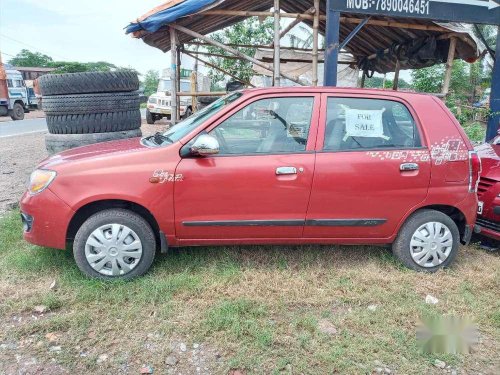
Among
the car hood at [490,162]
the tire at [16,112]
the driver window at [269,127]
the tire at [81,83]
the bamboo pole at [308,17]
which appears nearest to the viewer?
the driver window at [269,127]

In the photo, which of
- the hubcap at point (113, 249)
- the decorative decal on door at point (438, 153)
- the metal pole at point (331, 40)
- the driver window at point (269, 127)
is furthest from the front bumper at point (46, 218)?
the metal pole at point (331, 40)

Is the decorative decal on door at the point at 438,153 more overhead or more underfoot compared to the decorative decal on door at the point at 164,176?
more overhead

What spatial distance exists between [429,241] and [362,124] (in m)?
1.26

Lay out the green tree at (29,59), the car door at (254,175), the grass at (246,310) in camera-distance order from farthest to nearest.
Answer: the green tree at (29,59)
the car door at (254,175)
the grass at (246,310)

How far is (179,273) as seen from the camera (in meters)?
3.57

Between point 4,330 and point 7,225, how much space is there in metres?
2.03

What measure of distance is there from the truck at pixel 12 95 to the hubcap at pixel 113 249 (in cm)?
2199

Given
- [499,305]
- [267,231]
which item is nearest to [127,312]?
[267,231]

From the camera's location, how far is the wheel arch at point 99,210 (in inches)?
135

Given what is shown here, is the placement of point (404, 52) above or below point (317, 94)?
above

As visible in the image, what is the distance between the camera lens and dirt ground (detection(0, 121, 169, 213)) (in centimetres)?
577

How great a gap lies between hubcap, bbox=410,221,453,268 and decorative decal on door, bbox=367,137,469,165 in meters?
0.61

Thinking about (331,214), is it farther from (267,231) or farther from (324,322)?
(324,322)

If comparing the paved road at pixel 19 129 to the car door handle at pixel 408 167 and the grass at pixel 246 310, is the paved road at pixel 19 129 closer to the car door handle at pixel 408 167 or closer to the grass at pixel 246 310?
the grass at pixel 246 310
